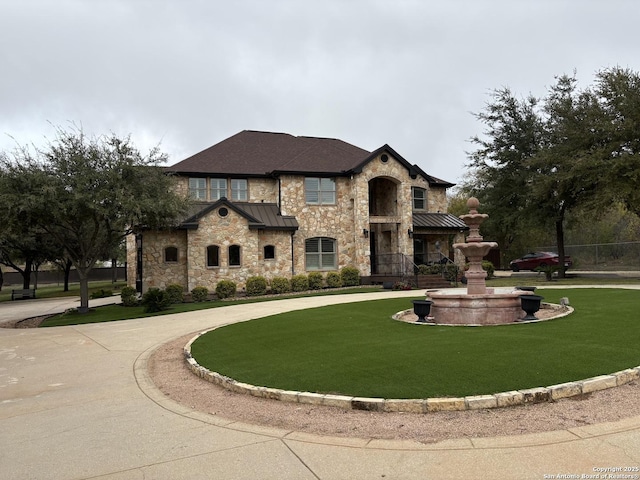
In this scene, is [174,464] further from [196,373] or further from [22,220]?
[22,220]

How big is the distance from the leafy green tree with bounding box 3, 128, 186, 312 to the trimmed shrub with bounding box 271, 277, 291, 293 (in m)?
6.92

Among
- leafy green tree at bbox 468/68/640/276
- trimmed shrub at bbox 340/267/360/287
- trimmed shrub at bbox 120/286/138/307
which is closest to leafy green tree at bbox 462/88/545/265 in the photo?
leafy green tree at bbox 468/68/640/276

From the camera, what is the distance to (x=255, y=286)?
960 inches

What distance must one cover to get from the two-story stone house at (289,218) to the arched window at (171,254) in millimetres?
52

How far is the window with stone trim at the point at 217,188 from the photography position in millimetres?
27266

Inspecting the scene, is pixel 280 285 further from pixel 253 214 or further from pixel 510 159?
pixel 510 159

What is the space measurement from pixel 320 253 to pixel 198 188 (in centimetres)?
832

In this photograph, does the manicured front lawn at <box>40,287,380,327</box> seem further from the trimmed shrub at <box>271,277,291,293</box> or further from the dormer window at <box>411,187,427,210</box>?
the dormer window at <box>411,187,427,210</box>

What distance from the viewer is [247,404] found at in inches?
252

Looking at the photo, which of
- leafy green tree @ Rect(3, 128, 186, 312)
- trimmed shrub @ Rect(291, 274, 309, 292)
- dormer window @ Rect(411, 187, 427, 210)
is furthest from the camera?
dormer window @ Rect(411, 187, 427, 210)

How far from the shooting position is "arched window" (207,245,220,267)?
964 inches

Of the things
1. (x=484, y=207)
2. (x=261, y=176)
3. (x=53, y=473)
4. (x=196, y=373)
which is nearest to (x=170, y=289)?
(x=261, y=176)

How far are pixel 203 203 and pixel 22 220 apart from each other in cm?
969

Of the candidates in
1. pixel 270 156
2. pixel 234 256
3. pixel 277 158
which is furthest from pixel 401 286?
pixel 270 156
